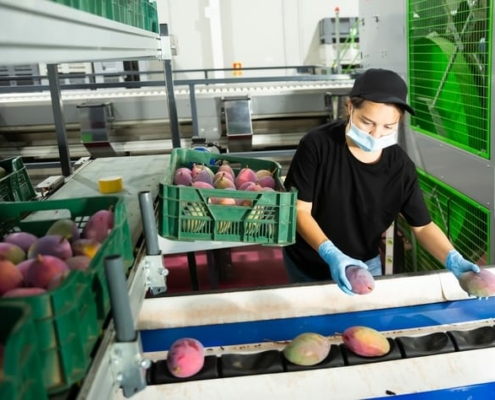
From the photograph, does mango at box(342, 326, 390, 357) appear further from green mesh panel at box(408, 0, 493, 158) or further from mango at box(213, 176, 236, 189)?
green mesh panel at box(408, 0, 493, 158)

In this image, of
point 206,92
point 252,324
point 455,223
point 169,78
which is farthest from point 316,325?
point 206,92

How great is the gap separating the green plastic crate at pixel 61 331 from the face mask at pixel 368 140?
110 cm

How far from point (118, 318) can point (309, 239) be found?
0.88m

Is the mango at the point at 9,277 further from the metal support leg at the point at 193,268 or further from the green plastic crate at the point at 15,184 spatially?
the metal support leg at the point at 193,268

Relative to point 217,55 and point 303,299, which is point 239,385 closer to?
point 303,299

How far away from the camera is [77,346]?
23.5 inches

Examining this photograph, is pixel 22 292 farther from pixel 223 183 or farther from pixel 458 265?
pixel 458 265

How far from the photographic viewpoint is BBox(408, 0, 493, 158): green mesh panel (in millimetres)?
1858

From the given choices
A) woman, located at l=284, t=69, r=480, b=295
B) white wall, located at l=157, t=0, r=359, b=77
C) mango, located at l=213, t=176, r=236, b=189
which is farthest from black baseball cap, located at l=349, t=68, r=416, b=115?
white wall, located at l=157, t=0, r=359, b=77

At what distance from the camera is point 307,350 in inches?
43.4

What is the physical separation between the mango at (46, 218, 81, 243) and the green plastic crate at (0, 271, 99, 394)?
0.25 metres

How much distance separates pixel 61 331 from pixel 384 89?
1133mm

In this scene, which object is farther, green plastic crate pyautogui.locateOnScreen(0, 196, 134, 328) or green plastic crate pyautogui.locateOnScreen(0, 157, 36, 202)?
green plastic crate pyautogui.locateOnScreen(0, 157, 36, 202)

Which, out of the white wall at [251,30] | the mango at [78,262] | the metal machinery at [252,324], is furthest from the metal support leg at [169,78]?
the white wall at [251,30]
